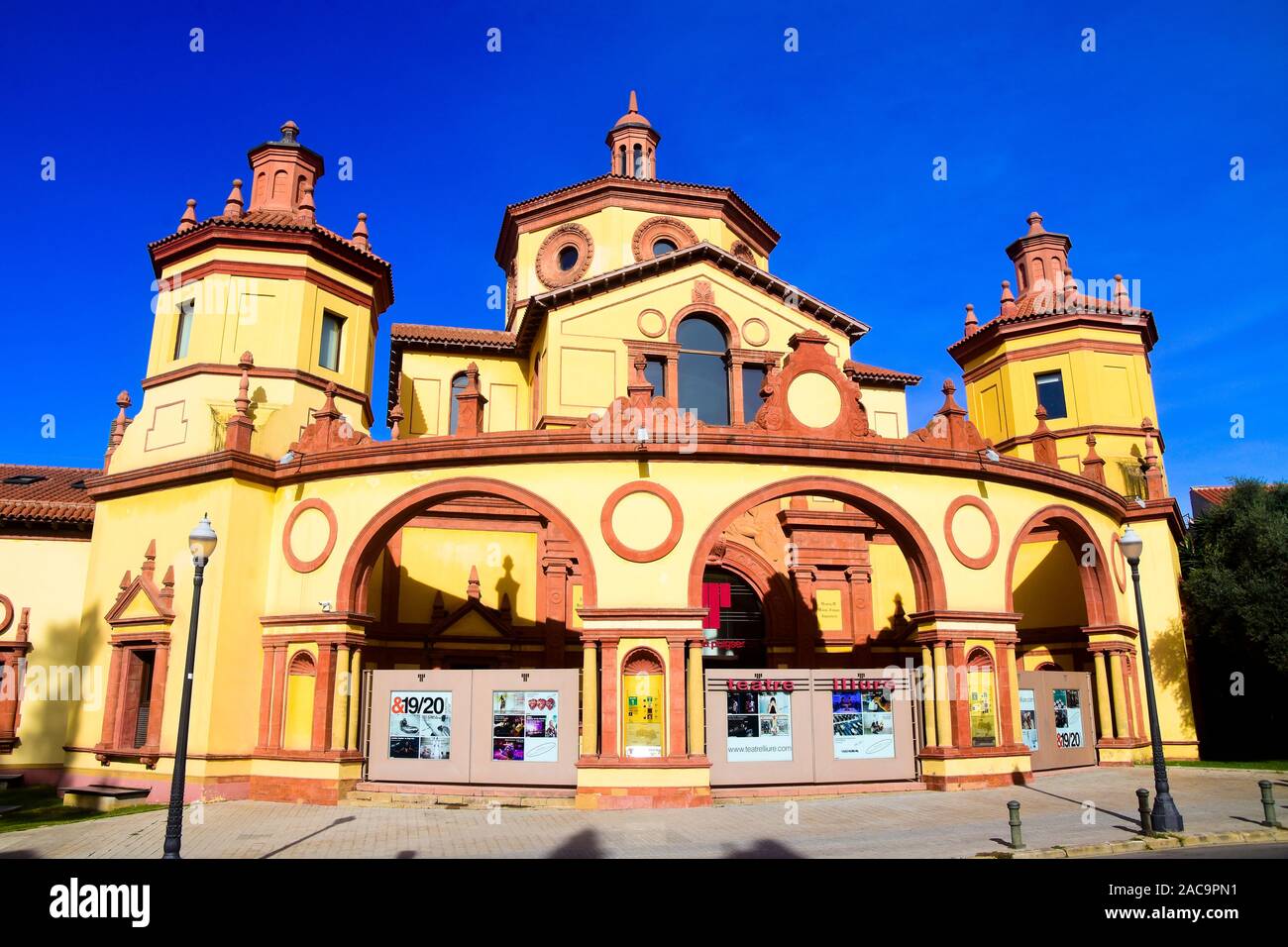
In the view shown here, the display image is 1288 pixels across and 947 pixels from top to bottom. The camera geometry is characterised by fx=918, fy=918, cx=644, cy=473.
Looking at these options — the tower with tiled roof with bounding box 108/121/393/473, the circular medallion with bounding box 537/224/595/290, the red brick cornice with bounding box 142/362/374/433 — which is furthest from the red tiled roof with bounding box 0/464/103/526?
the circular medallion with bounding box 537/224/595/290

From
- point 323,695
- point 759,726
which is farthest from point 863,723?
point 323,695

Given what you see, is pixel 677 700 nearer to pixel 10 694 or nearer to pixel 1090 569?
pixel 1090 569

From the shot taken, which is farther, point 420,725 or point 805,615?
point 805,615

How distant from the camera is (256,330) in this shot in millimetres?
24969

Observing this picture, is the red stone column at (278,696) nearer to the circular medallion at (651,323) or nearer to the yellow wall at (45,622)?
the yellow wall at (45,622)

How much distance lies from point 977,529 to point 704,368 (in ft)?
37.0

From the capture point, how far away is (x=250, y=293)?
25266mm

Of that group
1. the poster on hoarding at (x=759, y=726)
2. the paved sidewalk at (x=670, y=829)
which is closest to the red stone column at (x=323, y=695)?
the paved sidewalk at (x=670, y=829)

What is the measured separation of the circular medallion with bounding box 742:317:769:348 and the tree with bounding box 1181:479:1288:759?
51.9 feet

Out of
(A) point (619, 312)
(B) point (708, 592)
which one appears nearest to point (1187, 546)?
(B) point (708, 592)

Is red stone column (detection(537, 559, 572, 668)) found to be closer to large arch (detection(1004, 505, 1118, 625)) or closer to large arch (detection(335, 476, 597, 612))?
large arch (detection(335, 476, 597, 612))

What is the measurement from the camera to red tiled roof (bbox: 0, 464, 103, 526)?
1059 inches

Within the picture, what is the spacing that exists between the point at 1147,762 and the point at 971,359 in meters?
16.1
